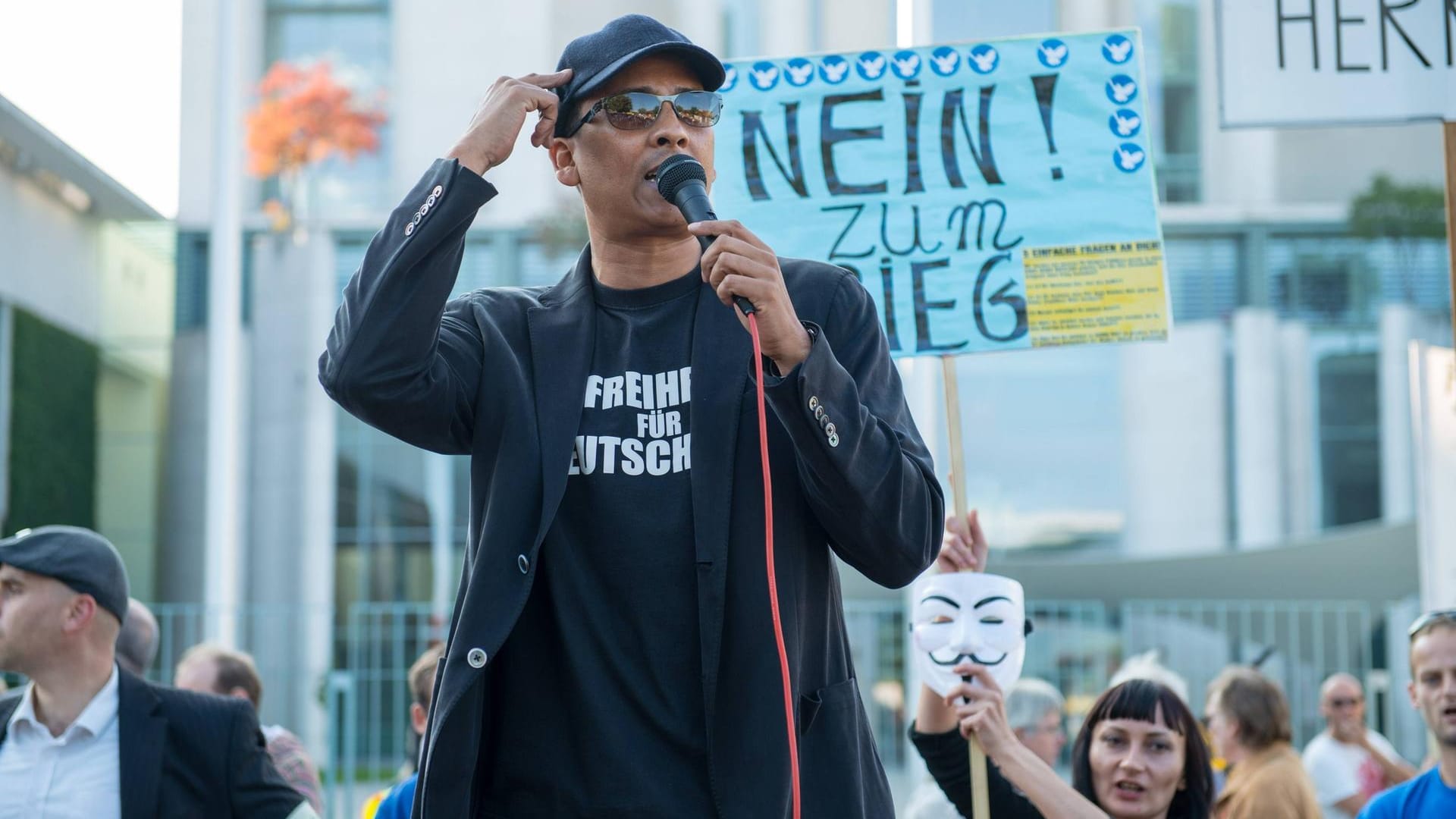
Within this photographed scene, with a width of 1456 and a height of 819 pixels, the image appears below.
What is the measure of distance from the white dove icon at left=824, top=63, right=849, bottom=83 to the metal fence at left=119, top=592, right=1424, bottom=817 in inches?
268

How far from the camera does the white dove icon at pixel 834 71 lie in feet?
14.6

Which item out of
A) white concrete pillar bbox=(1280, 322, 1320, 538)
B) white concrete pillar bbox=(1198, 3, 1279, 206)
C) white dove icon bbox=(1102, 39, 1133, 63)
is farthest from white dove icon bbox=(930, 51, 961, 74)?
white concrete pillar bbox=(1198, 3, 1279, 206)

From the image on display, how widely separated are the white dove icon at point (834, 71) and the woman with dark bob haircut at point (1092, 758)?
1.56 meters

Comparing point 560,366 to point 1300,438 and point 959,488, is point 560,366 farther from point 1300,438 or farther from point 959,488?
point 1300,438

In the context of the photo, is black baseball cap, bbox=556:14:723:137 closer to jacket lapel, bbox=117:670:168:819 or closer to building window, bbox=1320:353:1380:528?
jacket lapel, bbox=117:670:168:819

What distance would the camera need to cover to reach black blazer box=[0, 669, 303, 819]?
140 inches

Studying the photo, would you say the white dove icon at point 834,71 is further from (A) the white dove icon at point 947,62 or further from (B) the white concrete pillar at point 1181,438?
(B) the white concrete pillar at point 1181,438

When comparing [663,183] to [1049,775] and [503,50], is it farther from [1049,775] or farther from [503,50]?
[503,50]

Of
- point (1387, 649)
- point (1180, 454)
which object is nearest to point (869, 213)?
point (1387, 649)

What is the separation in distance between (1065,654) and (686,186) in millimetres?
9409

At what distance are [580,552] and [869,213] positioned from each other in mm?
2220

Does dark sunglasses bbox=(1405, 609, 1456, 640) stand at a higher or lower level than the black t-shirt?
lower

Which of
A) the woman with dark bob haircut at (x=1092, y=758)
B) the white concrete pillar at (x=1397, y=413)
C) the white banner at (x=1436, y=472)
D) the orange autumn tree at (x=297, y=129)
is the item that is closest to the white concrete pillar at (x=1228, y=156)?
the white concrete pillar at (x=1397, y=413)

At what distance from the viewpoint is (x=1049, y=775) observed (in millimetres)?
3832
